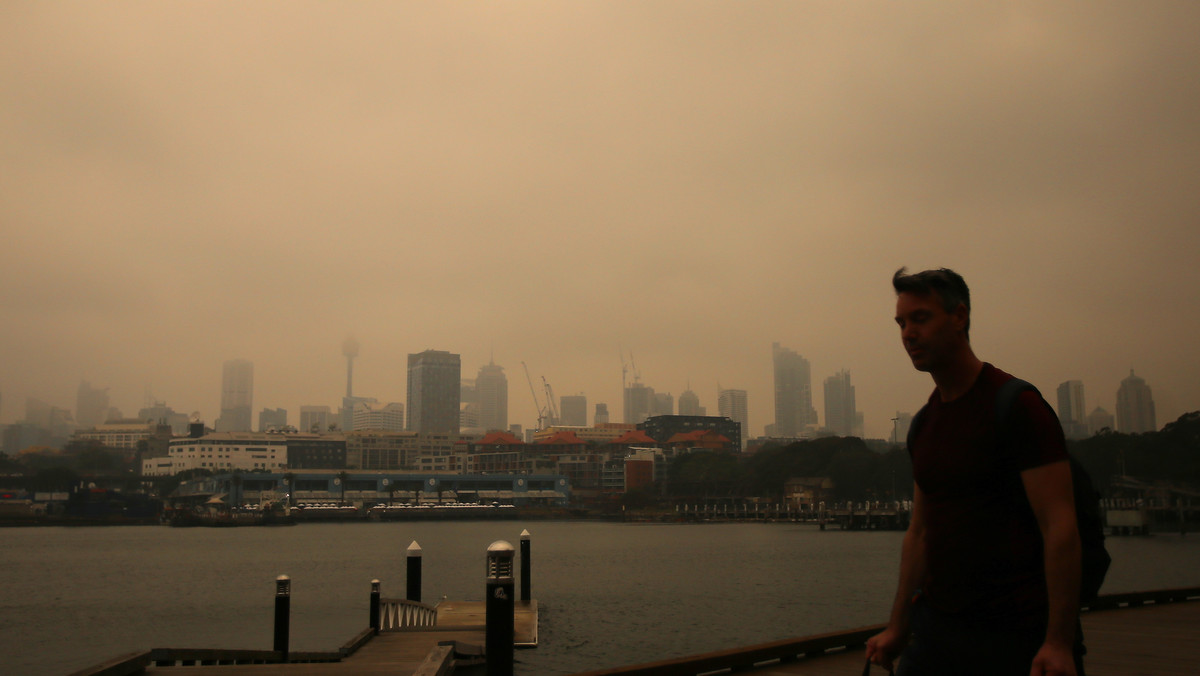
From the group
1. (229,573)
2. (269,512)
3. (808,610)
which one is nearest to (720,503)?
(269,512)

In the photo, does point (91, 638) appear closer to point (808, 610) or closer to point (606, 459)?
point (808, 610)

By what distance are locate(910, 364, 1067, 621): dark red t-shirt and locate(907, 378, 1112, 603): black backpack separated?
3 cm

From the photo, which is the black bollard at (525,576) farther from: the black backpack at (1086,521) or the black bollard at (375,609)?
the black backpack at (1086,521)

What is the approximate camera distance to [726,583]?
43.2 m

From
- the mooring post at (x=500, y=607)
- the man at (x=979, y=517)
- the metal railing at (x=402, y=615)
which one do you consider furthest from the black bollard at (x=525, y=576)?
the man at (x=979, y=517)

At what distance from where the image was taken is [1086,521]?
276cm

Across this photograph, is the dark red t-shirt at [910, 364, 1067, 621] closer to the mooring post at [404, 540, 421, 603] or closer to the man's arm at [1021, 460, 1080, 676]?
the man's arm at [1021, 460, 1080, 676]

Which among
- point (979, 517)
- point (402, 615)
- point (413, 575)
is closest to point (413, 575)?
point (413, 575)

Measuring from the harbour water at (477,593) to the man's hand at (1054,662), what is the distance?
18.7 m

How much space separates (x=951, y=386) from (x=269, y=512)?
141m

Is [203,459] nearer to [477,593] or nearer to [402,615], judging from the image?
[477,593]

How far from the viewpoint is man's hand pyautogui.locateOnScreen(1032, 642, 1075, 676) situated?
8.59ft

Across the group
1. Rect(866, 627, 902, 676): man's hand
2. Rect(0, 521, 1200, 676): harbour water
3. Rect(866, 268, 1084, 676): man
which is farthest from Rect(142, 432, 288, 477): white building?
Rect(866, 268, 1084, 676): man

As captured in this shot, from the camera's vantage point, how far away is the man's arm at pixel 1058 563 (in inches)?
104
